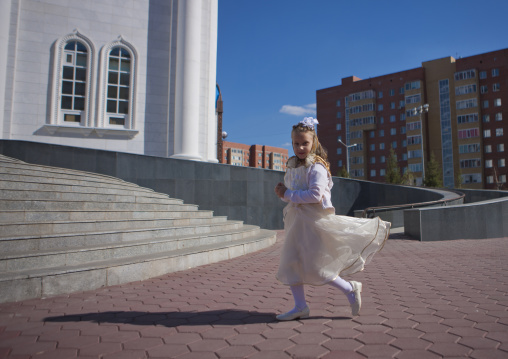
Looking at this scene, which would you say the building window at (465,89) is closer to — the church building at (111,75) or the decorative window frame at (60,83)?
the church building at (111,75)

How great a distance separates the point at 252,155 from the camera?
158 m

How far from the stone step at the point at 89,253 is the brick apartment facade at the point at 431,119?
56715 mm

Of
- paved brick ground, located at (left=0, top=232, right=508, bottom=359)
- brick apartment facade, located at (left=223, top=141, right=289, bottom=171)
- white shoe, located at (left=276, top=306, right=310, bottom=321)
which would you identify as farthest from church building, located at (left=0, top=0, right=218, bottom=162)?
brick apartment facade, located at (left=223, top=141, right=289, bottom=171)

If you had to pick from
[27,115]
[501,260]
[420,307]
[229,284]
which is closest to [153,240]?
[229,284]

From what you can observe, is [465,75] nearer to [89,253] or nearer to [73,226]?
[73,226]

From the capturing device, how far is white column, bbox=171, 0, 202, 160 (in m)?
16.0

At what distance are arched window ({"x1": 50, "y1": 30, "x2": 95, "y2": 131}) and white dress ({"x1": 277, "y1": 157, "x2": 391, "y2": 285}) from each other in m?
14.5

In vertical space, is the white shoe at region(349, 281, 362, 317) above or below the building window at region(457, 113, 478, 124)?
below

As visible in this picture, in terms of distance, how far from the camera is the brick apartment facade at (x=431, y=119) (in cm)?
6488

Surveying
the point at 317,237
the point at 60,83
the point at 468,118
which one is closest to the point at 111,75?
the point at 60,83

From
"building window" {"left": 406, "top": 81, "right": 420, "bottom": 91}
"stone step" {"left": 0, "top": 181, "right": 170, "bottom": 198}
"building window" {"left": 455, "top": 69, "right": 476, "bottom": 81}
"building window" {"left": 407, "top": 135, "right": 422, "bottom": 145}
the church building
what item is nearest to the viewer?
"stone step" {"left": 0, "top": 181, "right": 170, "bottom": 198}

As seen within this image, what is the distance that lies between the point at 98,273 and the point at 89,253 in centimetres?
45

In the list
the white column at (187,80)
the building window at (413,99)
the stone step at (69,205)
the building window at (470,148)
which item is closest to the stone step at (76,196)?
the stone step at (69,205)

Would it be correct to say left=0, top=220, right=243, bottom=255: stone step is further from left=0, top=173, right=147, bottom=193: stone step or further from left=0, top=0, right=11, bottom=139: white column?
left=0, top=0, right=11, bottom=139: white column
